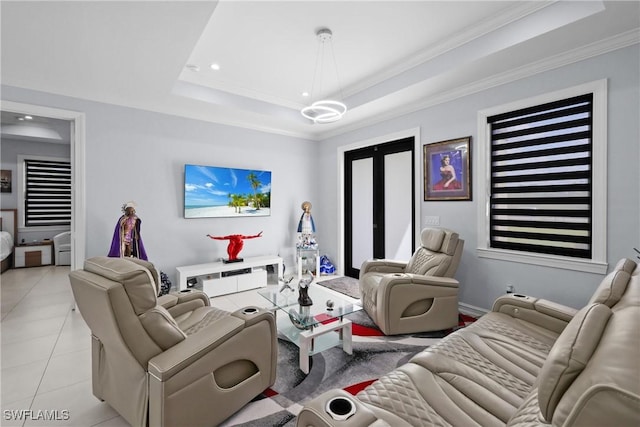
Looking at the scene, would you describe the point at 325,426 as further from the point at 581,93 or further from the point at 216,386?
the point at 581,93

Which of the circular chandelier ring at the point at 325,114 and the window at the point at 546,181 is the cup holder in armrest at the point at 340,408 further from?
the window at the point at 546,181

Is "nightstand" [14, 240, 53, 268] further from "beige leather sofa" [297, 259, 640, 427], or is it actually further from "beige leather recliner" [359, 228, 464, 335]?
"beige leather sofa" [297, 259, 640, 427]

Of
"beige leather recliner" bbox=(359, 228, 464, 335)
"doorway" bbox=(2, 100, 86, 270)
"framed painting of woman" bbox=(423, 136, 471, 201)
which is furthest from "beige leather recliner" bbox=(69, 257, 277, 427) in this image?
"framed painting of woman" bbox=(423, 136, 471, 201)

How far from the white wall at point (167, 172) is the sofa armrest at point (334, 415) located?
3.73 meters

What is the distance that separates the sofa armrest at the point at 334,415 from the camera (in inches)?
39.4

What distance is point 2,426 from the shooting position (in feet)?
5.67

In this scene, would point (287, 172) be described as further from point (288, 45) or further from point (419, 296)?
point (419, 296)

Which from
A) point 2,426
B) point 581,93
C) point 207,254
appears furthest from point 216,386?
point 581,93

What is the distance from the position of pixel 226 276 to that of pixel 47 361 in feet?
7.12

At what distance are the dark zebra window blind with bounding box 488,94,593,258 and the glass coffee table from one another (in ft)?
6.58

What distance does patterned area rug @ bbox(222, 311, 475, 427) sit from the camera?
180cm

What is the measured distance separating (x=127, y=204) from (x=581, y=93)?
4.89 meters

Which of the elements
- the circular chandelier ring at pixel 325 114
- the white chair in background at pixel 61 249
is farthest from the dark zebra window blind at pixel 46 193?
the circular chandelier ring at pixel 325 114

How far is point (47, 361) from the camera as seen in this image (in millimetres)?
2410
